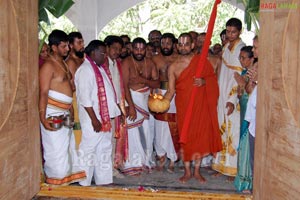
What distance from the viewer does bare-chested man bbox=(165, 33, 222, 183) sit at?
5.03 m

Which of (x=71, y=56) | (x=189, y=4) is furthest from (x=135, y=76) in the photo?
(x=189, y=4)

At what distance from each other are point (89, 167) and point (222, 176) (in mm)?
1851

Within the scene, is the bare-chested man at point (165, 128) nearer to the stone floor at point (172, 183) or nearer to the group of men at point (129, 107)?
the group of men at point (129, 107)

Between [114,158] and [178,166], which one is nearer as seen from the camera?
[114,158]

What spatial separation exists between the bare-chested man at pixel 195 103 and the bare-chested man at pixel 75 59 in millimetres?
1235

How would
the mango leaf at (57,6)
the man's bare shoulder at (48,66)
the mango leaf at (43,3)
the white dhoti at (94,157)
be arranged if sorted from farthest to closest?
the white dhoti at (94,157), the mango leaf at (57,6), the mango leaf at (43,3), the man's bare shoulder at (48,66)

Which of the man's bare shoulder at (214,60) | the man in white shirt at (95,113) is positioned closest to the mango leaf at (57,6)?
the man in white shirt at (95,113)

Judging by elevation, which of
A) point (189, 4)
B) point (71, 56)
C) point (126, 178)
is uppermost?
point (189, 4)

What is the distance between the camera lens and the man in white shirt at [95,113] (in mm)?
4695

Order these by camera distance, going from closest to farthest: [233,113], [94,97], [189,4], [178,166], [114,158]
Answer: [94,97]
[233,113]
[114,158]
[178,166]
[189,4]

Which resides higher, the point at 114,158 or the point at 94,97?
the point at 94,97

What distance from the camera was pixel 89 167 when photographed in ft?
15.8

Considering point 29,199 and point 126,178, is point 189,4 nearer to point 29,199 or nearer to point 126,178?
point 126,178

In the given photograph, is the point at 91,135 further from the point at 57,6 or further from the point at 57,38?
the point at 57,6
